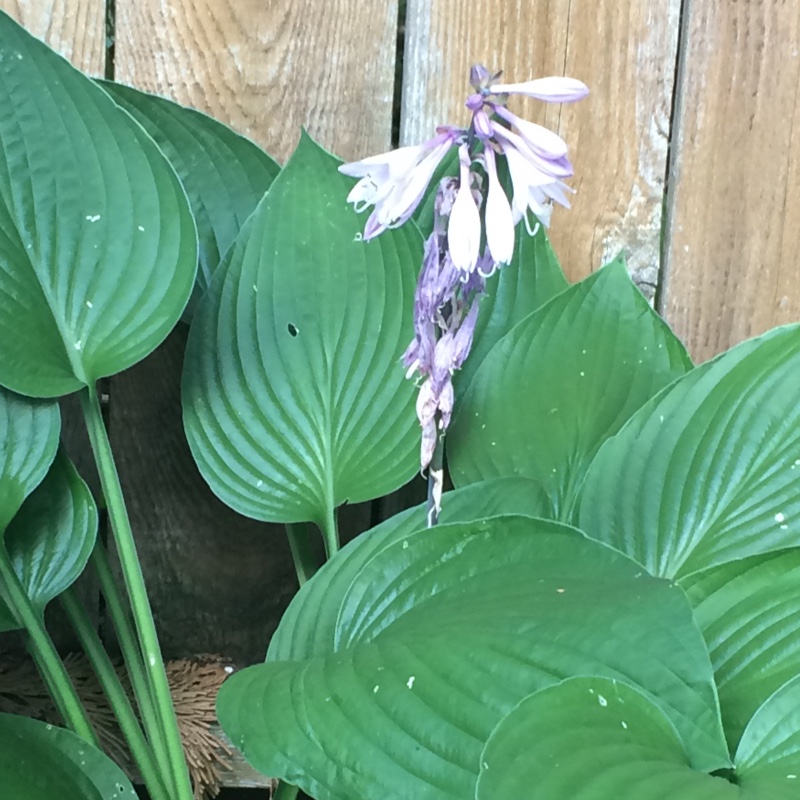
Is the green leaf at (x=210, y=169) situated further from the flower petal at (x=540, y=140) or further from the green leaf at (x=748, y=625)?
the green leaf at (x=748, y=625)

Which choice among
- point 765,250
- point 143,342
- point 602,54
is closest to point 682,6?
point 602,54

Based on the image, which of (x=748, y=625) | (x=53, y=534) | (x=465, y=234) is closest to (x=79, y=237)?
(x=53, y=534)

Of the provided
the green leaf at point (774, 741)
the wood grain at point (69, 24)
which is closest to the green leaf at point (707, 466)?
the green leaf at point (774, 741)

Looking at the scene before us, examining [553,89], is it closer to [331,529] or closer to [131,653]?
[331,529]

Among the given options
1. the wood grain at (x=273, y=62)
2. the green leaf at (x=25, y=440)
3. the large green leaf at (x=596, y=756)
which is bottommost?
the large green leaf at (x=596, y=756)

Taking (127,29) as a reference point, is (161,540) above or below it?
below

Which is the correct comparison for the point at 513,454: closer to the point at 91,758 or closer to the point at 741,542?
the point at 741,542

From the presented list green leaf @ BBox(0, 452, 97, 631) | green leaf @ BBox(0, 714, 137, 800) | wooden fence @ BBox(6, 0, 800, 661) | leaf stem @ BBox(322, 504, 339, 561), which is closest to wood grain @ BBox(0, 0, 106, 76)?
wooden fence @ BBox(6, 0, 800, 661)
